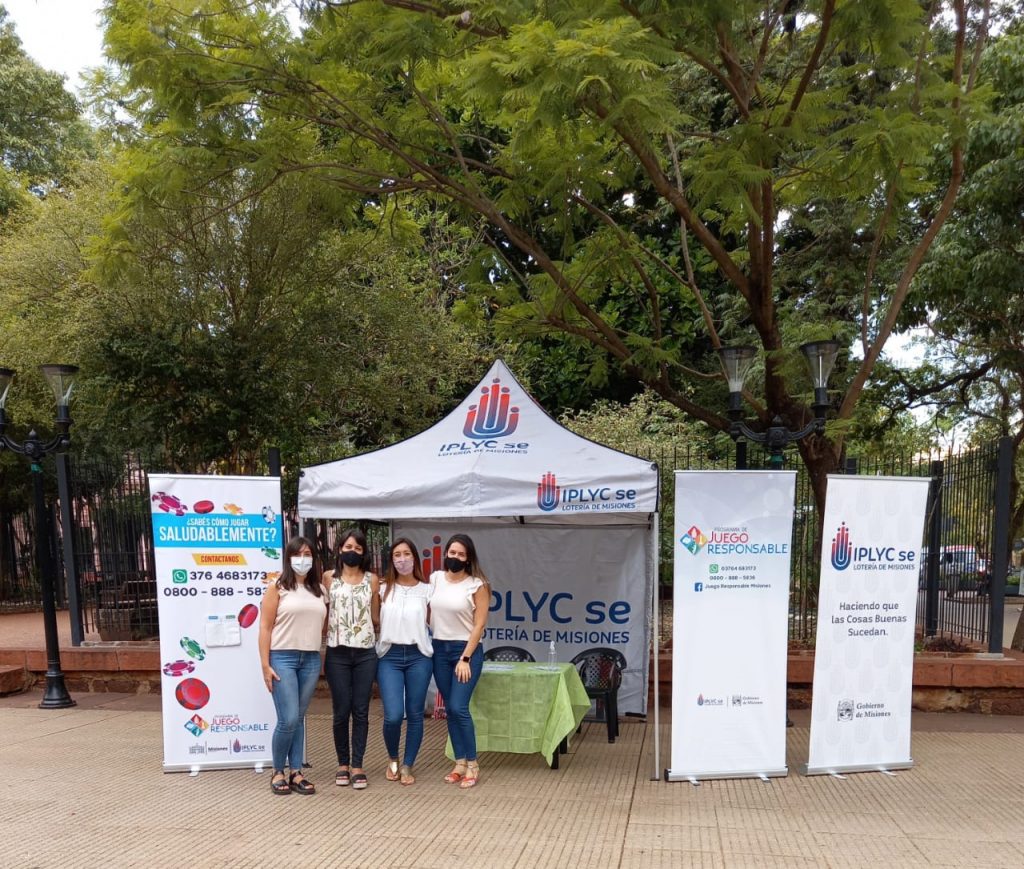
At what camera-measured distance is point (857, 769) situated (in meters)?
6.51

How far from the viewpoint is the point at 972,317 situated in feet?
42.6

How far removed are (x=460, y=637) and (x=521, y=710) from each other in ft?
2.82

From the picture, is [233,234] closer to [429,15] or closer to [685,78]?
[429,15]

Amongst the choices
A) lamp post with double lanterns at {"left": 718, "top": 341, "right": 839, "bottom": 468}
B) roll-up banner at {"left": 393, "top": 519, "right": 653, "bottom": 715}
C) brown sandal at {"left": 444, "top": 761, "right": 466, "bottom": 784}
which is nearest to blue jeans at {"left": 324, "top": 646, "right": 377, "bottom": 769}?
brown sandal at {"left": 444, "top": 761, "right": 466, "bottom": 784}

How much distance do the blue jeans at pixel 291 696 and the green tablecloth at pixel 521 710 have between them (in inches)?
44.9

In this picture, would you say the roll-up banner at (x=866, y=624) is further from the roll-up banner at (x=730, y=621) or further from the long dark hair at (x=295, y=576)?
the long dark hair at (x=295, y=576)

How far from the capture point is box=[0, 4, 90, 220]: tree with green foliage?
20.9 meters

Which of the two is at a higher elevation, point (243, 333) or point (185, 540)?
point (243, 333)

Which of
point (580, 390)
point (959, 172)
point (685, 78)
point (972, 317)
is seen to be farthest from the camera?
point (580, 390)

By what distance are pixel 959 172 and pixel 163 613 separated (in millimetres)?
8068

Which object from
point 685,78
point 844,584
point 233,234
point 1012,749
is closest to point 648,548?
point 844,584

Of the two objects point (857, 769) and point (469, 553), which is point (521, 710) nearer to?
point (469, 553)

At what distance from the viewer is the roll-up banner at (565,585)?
8273 millimetres

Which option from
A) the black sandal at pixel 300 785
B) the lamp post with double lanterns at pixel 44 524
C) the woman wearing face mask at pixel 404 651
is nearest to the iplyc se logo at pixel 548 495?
the woman wearing face mask at pixel 404 651
